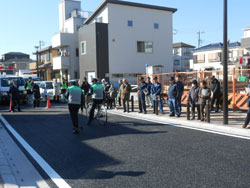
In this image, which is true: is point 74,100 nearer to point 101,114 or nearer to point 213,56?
point 101,114

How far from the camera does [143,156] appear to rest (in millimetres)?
5859

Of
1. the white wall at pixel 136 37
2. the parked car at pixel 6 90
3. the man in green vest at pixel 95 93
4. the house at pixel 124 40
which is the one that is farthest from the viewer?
the white wall at pixel 136 37

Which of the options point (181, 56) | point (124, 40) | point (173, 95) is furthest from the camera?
point (181, 56)

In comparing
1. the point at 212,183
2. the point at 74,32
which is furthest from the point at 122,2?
the point at 212,183

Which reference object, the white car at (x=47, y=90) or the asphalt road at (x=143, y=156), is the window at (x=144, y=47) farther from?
the asphalt road at (x=143, y=156)

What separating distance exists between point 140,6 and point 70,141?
1094 inches

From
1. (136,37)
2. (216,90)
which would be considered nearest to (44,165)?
(216,90)

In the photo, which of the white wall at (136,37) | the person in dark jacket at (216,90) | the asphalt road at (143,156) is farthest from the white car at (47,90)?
the person in dark jacket at (216,90)

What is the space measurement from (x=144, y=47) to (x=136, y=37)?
1688 millimetres

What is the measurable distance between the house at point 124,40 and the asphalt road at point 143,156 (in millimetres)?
22076

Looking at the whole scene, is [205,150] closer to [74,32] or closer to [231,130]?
[231,130]

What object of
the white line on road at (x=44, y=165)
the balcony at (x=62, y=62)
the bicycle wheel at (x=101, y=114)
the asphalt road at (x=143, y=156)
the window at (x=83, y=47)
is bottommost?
the white line on road at (x=44, y=165)

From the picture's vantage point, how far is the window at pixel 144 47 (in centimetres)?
3316

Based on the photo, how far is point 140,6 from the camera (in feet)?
106
